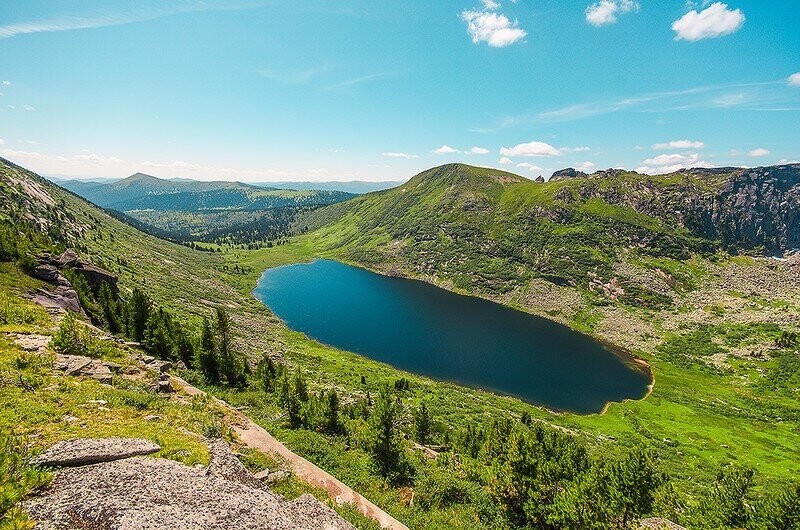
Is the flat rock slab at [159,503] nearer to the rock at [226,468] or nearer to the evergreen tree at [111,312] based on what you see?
the rock at [226,468]

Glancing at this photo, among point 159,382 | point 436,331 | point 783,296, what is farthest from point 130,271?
point 783,296

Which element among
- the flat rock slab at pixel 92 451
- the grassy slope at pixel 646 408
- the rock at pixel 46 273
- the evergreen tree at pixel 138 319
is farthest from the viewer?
the grassy slope at pixel 646 408

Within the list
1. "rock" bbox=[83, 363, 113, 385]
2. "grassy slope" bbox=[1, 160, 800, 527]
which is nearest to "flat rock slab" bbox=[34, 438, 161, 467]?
"rock" bbox=[83, 363, 113, 385]

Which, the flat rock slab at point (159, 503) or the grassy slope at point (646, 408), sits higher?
the flat rock slab at point (159, 503)

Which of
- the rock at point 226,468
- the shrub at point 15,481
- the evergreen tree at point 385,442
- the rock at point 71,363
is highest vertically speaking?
the shrub at point 15,481

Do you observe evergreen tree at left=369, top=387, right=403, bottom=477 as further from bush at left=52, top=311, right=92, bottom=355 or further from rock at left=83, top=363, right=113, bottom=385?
bush at left=52, top=311, right=92, bottom=355

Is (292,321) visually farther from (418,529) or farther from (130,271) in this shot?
(418,529)

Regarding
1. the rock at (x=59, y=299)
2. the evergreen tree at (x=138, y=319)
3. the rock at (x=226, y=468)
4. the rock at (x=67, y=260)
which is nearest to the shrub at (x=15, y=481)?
the rock at (x=226, y=468)

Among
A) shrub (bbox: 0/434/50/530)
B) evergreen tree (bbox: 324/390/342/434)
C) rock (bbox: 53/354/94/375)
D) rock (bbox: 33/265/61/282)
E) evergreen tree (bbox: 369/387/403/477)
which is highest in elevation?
shrub (bbox: 0/434/50/530)
